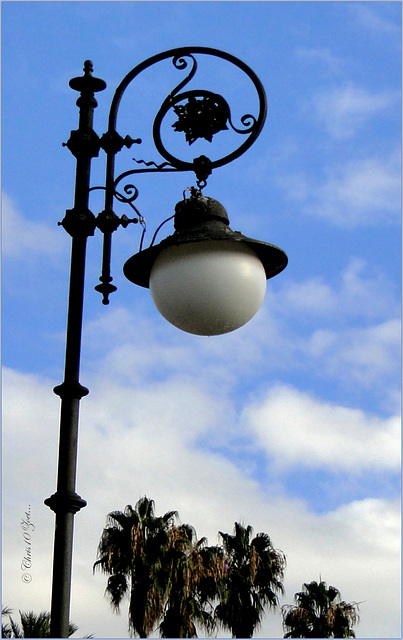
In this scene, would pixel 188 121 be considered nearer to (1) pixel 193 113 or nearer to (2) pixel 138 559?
(1) pixel 193 113

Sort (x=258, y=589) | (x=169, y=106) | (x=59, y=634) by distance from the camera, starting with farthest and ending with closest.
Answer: (x=258, y=589) < (x=169, y=106) < (x=59, y=634)

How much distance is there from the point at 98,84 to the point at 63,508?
2.02 meters

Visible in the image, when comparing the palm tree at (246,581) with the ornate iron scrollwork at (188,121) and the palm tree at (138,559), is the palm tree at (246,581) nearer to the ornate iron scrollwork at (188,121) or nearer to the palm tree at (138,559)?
the palm tree at (138,559)

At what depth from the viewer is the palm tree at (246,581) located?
23719mm

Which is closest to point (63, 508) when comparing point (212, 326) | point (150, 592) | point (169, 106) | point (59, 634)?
point (59, 634)

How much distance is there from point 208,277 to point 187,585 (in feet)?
60.9

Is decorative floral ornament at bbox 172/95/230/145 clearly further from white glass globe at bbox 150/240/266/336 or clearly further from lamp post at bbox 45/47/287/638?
white glass globe at bbox 150/240/266/336

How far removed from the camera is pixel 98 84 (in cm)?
458

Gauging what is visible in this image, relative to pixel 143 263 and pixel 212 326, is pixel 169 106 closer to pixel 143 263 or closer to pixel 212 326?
pixel 143 263

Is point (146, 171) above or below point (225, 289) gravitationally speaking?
above

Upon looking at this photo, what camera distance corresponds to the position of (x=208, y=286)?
4020mm

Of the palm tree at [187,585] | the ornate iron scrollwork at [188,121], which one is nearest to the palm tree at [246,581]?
the palm tree at [187,585]

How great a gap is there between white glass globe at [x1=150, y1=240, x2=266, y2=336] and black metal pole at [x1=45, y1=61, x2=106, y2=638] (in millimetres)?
364

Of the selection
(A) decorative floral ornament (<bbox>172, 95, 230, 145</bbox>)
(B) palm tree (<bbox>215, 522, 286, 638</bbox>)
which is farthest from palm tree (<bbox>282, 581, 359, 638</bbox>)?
(A) decorative floral ornament (<bbox>172, 95, 230, 145</bbox>)
